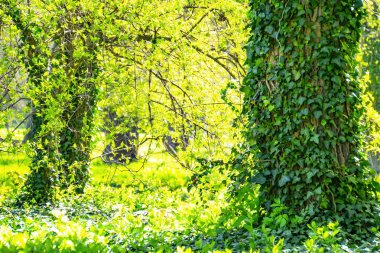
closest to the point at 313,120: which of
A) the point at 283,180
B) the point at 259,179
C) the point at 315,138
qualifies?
the point at 315,138

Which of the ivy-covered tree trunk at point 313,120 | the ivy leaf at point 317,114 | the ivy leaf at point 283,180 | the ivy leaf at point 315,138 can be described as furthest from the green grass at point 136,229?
the ivy leaf at point 317,114

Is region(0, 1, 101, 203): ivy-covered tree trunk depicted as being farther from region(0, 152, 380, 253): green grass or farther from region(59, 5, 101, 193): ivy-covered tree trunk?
region(0, 152, 380, 253): green grass

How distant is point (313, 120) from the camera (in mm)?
6043

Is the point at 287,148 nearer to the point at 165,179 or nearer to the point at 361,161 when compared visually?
the point at 361,161

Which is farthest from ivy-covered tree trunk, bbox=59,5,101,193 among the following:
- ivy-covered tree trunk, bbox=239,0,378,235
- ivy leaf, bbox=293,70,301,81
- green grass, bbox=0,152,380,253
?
ivy leaf, bbox=293,70,301,81

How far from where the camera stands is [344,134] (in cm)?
609

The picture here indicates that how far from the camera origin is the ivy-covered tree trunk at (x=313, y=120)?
5.96 m

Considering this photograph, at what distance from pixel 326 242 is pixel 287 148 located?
1.33 m

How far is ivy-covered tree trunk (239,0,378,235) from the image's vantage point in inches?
235

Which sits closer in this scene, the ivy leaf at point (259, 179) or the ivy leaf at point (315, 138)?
the ivy leaf at point (315, 138)

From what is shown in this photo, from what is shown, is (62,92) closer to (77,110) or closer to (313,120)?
(77,110)

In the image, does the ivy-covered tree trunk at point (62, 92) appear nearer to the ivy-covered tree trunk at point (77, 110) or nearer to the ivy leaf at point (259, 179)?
the ivy-covered tree trunk at point (77, 110)

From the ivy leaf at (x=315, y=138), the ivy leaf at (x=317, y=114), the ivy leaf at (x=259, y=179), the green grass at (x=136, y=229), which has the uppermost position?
the ivy leaf at (x=317, y=114)

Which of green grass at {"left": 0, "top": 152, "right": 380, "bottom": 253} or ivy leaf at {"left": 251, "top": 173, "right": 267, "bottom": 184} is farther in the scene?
ivy leaf at {"left": 251, "top": 173, "right": 267, "bottom": 184}
